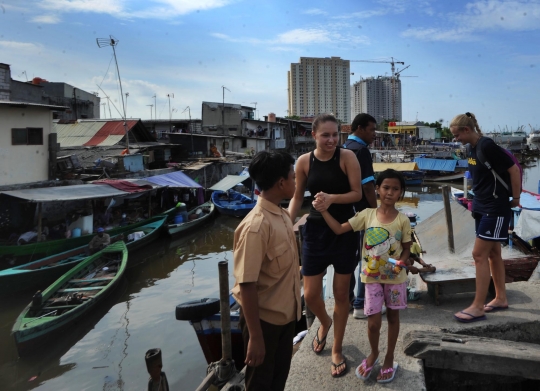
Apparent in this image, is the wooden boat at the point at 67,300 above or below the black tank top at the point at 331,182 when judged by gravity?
below

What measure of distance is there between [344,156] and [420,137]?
63473 millimetres

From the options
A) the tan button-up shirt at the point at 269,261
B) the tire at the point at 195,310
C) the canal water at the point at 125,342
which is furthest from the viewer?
the canal water at the point at 125,342

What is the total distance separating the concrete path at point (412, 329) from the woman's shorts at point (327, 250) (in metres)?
0.66

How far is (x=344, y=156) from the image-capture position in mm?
2812

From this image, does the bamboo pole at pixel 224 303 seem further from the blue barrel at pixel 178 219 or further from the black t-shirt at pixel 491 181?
the blue barrel at pixel 178 219

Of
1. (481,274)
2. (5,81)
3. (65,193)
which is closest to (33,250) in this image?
(65,193)

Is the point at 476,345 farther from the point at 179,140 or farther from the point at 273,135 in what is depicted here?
the point at 273,135

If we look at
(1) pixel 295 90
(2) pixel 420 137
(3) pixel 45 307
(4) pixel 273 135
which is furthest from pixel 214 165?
(1) pixel 295 90

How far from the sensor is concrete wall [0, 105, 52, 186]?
13773mm

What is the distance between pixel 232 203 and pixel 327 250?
18221 mm

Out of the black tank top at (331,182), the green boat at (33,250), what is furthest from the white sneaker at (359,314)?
the green boat at (33,250)

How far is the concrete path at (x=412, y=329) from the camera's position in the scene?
2.66 metres

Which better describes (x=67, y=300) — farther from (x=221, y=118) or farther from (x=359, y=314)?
(x=221, y=118)

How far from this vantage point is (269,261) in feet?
6.83
